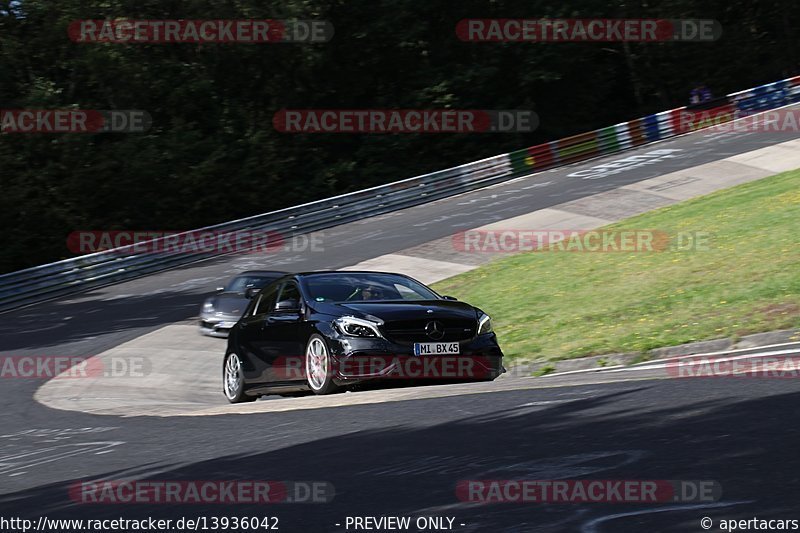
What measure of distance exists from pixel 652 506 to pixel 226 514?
7.82 feet

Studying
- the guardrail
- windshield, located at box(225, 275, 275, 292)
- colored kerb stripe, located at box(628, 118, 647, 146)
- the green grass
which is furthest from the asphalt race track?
colored kerb stripe, located at box(628, 118, 647, 146)

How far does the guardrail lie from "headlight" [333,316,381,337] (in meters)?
17.0

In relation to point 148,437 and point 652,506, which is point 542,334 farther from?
point 652,506

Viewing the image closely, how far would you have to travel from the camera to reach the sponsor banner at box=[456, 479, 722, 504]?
580 cm

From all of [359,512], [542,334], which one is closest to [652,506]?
[359,512]

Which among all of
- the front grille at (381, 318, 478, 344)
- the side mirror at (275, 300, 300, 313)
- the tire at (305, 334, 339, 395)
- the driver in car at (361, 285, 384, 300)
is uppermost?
the driver in car at (361, 285, 384, 300)

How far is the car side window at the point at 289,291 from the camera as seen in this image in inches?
495

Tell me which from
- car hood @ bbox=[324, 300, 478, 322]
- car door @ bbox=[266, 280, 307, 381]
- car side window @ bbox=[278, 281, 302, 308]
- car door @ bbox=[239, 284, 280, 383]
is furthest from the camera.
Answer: car side window @ bbox=[278, 281, 302, 308]

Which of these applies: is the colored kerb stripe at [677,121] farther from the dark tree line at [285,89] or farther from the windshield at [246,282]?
the windshield at [246,282]

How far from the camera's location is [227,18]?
45.2 metres

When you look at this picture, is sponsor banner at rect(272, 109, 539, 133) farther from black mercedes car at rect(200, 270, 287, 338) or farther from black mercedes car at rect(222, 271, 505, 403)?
black mercedes car at rect(222, 271, 505, 403)

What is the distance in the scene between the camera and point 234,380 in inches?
523

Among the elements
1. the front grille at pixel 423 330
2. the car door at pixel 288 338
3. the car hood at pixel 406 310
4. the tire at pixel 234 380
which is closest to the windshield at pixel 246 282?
the tire at pixel 234 380

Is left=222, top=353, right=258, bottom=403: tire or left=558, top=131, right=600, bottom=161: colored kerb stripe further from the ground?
left=558, top=131, right=600, bottom=161: colored kerb stripe
